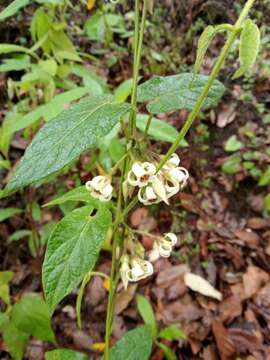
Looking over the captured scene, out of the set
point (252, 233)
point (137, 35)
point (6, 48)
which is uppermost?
point (137, 35)

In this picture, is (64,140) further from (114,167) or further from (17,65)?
(17,65)

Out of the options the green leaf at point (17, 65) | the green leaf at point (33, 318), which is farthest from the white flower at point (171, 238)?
the green leaf at point (17, 65)

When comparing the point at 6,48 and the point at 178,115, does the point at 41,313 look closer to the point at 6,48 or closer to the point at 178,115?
the point at 6,48

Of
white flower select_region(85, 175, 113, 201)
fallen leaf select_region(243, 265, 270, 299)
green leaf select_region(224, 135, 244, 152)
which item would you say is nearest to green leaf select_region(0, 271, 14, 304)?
white flower select_region(85, 175, 113, 201)

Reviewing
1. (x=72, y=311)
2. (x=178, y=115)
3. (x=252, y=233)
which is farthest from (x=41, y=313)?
(x=178, y=115)

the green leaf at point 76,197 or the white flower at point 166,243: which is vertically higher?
the green leaf at point 76,197

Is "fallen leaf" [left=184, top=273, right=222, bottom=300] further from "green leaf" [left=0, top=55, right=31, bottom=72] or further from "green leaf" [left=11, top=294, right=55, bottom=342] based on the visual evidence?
"green leaf" [left=0, top=55, right=31, bottom=72]

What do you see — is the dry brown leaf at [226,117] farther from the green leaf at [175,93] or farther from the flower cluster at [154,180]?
the flower cluster at [154,180]
